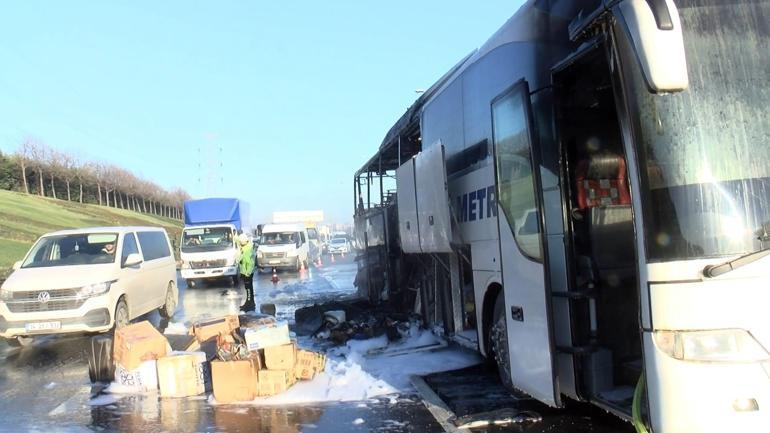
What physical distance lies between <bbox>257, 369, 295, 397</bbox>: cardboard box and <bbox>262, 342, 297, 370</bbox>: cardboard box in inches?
2.6

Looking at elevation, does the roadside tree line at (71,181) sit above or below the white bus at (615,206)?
above

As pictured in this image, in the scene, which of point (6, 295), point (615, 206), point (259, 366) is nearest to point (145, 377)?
point (259, 366)

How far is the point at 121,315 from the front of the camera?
35.1ft

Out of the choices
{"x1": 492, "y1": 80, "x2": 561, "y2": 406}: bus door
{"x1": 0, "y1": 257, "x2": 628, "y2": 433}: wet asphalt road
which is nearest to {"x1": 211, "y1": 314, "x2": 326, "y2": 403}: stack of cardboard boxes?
{"x1": 0, "y1": 257, "x2": 628, "y2": 433}: wet asphalt road

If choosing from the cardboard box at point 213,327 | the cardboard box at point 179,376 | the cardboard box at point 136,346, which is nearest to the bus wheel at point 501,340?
the cardboard box at point 179,376

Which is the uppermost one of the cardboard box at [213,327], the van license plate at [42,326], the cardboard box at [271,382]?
the van license plate at [42,326]

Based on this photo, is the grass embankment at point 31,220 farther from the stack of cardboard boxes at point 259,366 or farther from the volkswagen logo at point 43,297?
the stack of cardboard boxes at point 259,366

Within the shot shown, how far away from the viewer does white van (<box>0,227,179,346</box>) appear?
9.77 metres

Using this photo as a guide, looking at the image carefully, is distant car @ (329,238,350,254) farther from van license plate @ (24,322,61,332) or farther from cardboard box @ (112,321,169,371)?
cardboard box @ (112,321,169,371)

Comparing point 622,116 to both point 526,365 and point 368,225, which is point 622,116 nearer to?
point 526,365

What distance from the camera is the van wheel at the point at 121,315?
10438mm

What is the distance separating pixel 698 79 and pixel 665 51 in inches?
21.1

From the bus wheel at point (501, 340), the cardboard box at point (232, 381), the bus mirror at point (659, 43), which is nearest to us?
the bus mirror at point (659, 43)

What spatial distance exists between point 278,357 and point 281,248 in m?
22.4
